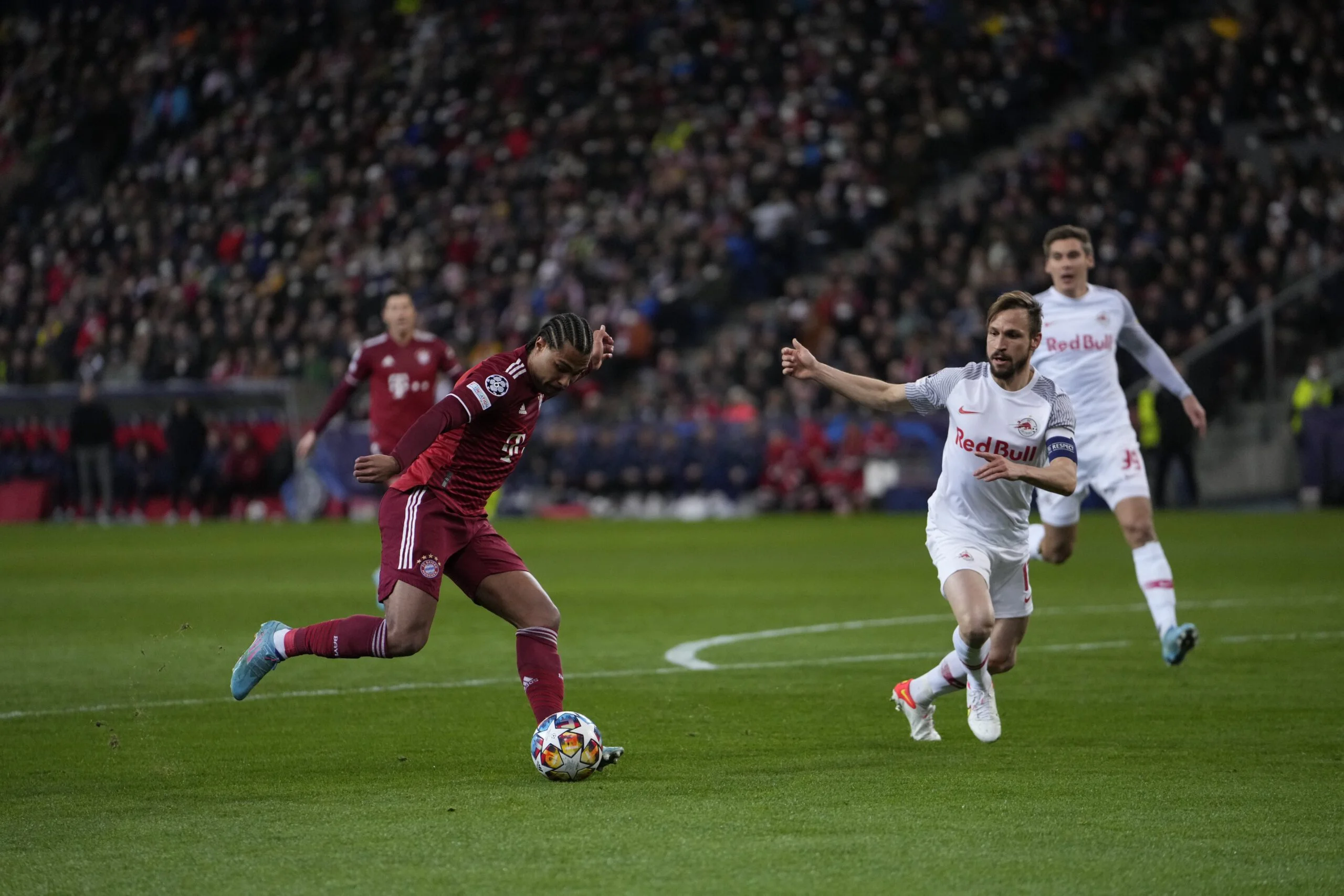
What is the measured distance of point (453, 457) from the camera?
7.38 meters

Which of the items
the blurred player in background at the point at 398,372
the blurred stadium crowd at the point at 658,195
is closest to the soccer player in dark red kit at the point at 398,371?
the blurred player in background at the point at 398,372

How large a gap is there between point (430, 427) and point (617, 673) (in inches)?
142

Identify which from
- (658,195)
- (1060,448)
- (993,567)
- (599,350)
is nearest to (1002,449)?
(1060,448)

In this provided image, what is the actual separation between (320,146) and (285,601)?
25.4 meters

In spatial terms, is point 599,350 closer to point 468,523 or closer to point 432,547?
point 468,523

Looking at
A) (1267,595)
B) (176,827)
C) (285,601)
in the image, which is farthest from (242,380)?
(176,827)

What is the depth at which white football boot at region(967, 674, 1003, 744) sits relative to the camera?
7.65m

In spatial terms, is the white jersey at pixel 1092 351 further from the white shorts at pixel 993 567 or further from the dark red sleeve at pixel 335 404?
the dark red sleeve at pixel 335 404

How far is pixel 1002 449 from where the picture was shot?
307 inches

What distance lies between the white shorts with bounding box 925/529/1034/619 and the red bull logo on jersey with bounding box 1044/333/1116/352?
10.7 feet

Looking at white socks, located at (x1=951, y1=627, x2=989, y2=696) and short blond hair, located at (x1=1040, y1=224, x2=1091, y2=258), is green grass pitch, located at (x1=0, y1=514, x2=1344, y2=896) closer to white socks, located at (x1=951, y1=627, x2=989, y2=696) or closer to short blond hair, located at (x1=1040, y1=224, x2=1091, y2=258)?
white socks, located at (x1=951, y1=627, x2=989, y2=696)

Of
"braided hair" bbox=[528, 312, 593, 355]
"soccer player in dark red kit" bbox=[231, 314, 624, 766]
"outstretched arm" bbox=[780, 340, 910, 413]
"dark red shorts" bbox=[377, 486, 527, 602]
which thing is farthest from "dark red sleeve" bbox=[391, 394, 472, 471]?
"outstretched arm" bbox=[780, 340, 910, 413]

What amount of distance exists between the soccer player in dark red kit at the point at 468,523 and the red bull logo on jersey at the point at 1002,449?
5.77ft

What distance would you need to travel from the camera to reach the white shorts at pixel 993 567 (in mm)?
7781
